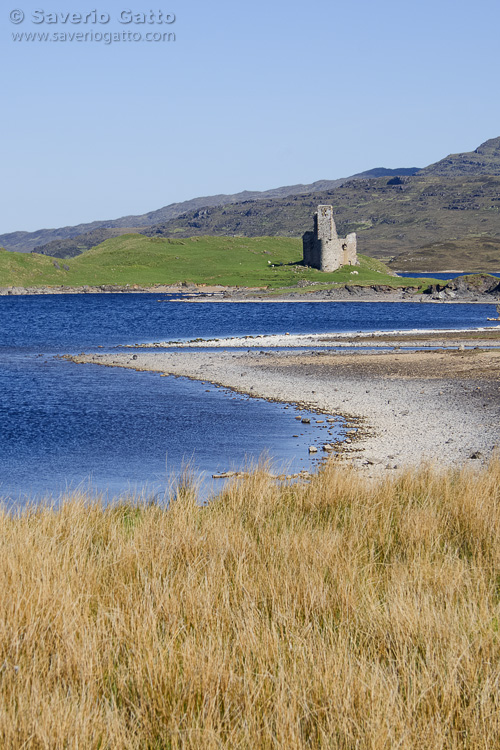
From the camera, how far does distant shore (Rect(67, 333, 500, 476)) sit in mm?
13953

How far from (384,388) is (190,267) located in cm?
8296

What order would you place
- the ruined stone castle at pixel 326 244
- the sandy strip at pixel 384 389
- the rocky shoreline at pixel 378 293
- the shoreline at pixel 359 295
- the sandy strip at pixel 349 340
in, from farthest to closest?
1. the ruined stone castle at pixel 326 244
2. the rocky shoreline at pixel 378 293
3. the shoreline at pixel 359 295
4. the sandy strip at pixel 349 340
5. the sandy strip at pixel 384 389

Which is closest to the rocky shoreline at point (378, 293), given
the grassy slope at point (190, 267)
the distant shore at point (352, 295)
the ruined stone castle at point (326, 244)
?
the distant shore at point (352, 295)

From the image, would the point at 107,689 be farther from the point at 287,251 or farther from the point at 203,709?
the point at 287,251

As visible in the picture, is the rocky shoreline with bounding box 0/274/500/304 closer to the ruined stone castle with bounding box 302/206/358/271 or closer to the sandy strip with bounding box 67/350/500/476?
the ruined stone castle with bounding box 302/206/358/271

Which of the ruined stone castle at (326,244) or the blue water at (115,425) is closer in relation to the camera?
the blue water at (115,425)

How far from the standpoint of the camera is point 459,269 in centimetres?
17350

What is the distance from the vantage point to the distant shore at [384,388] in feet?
45.8

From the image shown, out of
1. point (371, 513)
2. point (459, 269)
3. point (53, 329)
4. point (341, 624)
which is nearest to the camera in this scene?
point (341, 624)

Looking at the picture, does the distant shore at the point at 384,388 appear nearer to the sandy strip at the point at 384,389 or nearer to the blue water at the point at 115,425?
the sandy strip at the point at 384,389

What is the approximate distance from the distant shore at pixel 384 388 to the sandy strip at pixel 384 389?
0.02 metres

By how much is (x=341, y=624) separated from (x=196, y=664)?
2.94 ft

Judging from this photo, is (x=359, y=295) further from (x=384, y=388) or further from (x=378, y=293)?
(x=384, y=388)

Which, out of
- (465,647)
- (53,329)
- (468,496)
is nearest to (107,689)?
(465,647)
